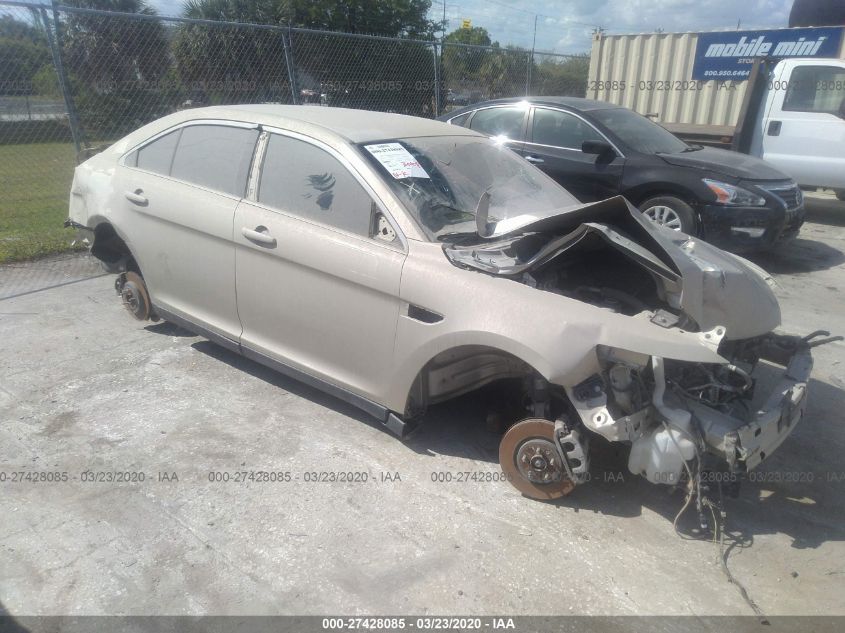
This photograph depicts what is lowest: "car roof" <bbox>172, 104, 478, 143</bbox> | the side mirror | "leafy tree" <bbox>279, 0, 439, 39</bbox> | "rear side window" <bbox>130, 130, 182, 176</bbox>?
the side mirror

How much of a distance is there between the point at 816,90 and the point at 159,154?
913 cm

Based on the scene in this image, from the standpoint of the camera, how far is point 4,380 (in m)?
4.34

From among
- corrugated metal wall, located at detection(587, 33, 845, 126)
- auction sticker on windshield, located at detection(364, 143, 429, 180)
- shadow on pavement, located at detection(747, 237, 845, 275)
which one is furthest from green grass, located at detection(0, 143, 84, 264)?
corrugated metal wall, located at detection(587, 33, 845, 126)

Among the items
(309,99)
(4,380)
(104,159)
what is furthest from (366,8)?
(4,380)

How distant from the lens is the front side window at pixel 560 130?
24.5ft

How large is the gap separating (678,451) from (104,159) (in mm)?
4351

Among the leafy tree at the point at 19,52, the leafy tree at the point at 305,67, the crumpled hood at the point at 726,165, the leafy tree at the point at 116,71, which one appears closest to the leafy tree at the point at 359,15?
the leafy tree at the point at 305,67

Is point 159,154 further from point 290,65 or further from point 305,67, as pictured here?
point 305,67

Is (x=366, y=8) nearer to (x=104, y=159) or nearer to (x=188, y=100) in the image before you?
(x=188, y=100)

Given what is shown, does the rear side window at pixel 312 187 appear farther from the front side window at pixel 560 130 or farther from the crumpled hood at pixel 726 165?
the crumpled hood at pixel 726 165

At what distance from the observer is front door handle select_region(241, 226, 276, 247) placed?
371 cm

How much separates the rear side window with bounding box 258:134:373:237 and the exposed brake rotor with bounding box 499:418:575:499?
1.31m

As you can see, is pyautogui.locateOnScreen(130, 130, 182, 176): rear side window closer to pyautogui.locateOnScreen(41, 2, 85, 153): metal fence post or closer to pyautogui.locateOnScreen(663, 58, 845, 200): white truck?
pyautogui.locateOnScreen(41, 2, 85, 153): metal fence post

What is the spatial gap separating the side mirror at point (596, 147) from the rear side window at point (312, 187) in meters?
4.16
